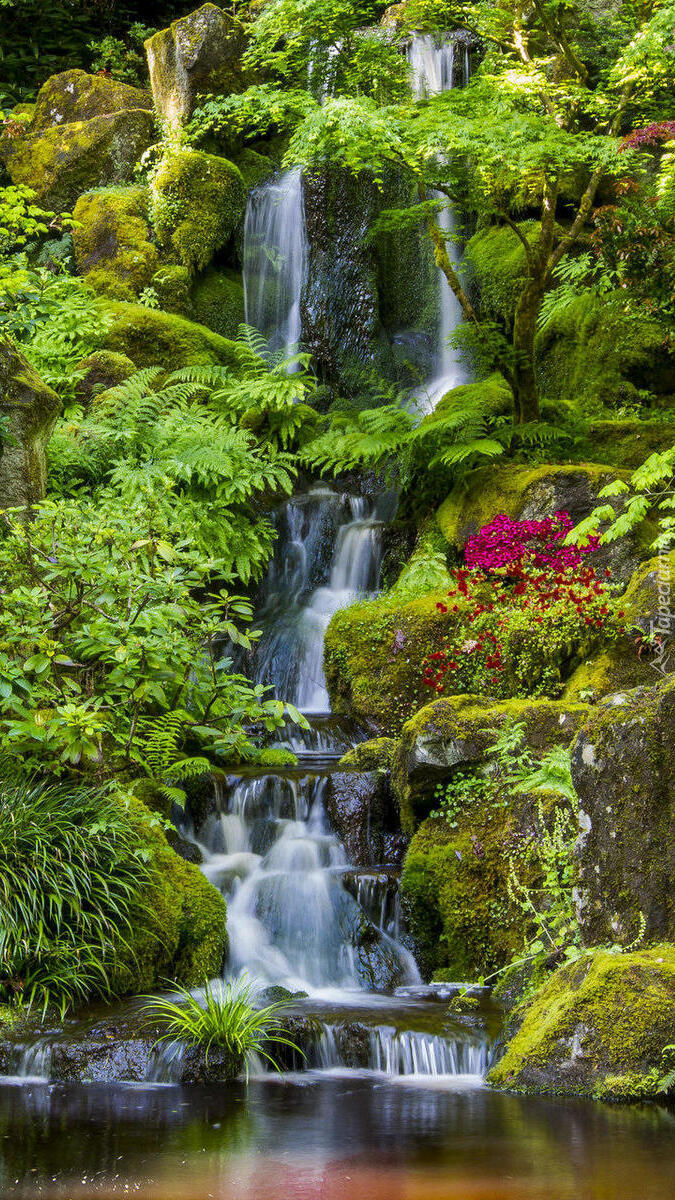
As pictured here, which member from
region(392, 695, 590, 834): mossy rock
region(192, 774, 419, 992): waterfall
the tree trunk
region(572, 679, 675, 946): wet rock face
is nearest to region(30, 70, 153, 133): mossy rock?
the tree trunk

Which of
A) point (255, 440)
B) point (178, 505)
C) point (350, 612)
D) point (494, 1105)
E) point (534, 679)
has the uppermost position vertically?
point (255, 440)

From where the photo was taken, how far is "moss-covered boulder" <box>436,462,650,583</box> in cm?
855

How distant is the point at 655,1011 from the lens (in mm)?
4211

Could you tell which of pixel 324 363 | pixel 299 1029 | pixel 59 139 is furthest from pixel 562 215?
pixel 299 1029

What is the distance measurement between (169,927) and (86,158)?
12.6 metres

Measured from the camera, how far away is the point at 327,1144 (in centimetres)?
399

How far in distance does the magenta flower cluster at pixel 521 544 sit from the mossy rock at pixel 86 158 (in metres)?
9.47

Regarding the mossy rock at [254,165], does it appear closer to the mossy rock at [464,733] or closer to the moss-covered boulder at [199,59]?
the moss-covered boulder at [199,59]

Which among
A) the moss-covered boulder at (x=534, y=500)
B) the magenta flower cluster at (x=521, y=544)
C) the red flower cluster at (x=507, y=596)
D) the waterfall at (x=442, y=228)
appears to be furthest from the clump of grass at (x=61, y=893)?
the waterfall at (x=442, y=228)

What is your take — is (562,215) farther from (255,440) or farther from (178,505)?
(178,505)

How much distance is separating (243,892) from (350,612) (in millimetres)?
3016

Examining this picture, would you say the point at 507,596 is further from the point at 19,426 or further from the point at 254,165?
the point at 254,165

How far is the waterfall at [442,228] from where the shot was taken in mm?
13344

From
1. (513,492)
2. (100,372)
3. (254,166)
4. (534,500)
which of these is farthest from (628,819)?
(254,166)
